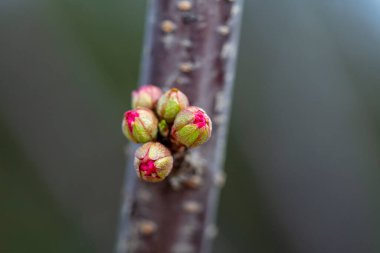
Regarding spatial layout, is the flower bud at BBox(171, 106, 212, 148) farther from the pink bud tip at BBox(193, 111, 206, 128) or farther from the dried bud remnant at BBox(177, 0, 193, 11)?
the dried bud remnant at BBox(177, 0, 193, 11)

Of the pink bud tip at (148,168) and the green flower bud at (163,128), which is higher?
the green flower bud at (163,128)

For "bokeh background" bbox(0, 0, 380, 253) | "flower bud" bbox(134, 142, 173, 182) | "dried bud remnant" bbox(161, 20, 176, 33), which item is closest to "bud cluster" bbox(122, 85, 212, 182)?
"flower bud" bbox(134, 142, 173, 182)

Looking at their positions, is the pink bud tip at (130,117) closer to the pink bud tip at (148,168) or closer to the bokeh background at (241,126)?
the pink bud tip at (148,168)

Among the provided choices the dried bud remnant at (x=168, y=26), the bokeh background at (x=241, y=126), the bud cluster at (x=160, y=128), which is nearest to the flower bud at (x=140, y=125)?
the bud cluster at (x=160, y=128)

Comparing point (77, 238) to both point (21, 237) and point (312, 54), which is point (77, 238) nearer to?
point (21, 237)

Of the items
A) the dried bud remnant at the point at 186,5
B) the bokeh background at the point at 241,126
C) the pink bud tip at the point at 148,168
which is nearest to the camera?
the pink bud tip at the point at 148,168

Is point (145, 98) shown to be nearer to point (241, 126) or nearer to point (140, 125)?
point (140, 125)
